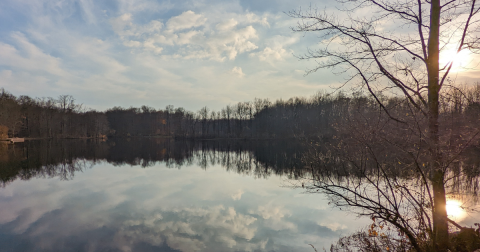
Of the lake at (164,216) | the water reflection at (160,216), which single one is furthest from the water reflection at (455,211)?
the water reflection at (160,216)

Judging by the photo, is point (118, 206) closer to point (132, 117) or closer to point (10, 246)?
point (10, 246)

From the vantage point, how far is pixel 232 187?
14.4 metres

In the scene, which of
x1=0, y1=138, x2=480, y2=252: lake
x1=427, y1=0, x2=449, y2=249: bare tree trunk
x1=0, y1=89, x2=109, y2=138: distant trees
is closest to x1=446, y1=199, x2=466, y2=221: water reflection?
x1=0, y1=138, x2=480, y2=252: lake

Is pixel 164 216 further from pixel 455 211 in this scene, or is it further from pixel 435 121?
pixel 455 211

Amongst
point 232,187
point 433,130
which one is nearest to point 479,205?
point 433,130

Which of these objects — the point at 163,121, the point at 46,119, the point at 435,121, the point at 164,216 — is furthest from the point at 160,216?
the point at 163,121

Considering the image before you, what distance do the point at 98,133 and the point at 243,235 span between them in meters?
87.8

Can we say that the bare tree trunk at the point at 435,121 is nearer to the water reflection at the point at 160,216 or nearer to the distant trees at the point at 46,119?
the water reflection at the point at 160,216

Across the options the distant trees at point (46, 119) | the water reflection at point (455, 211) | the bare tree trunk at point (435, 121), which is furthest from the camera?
the distant trees at point (46, 119)

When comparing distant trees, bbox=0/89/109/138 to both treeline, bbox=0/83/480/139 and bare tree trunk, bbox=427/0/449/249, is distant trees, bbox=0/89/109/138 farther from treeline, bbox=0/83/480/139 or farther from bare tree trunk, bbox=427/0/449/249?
bare tree trunk, bbox=427/0/449/249

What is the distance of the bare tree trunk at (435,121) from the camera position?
445cm

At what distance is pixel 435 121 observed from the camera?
14.5 feet

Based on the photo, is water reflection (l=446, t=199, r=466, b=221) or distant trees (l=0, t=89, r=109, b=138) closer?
water reflection (l=446, t=199, r=466, b=221)

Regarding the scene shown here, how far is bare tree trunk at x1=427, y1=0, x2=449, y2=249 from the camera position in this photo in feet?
14.6
